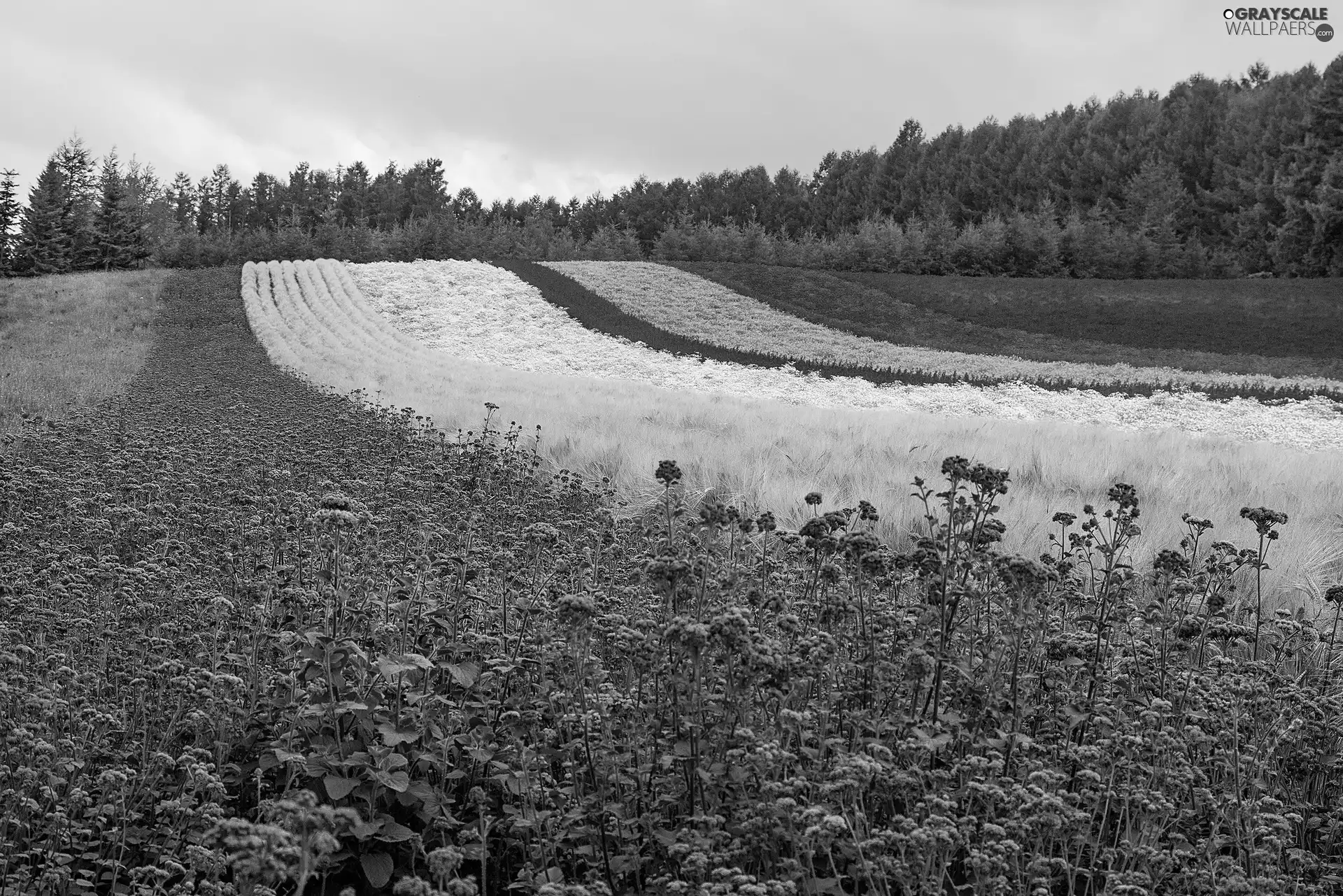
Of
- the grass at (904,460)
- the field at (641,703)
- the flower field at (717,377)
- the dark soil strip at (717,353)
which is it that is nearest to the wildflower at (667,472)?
the field at (641,703)

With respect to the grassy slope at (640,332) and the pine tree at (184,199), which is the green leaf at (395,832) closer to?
the grassy slope at (640,332)

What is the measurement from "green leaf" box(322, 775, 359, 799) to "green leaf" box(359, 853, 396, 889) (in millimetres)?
214

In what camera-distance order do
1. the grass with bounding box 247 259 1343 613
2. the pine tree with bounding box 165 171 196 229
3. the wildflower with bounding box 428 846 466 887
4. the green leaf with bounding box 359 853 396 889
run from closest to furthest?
1. the wildflower with bounding box 428 846 466 887
2. the green leaf with bounding box 359 853 396 889
3. the grass with bounding box 247 259 1343 613
4. the pine tree with bounding box 165 171 196 229

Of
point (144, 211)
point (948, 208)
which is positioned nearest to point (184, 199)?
point (144, 211)

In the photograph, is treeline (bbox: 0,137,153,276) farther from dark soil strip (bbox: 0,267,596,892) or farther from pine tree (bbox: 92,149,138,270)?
dark soil strip (bbox: 0,267,596,892)

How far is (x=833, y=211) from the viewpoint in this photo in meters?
95.9

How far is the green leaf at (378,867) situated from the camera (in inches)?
124

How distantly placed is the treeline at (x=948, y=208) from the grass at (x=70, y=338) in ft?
58.8

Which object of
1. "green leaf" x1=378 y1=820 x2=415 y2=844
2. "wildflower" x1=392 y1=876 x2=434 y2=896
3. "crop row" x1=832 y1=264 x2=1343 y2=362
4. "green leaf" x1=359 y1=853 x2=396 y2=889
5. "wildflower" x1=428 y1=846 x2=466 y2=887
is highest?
"crop row" x1=832 y1=264 x2=1343 y2=362

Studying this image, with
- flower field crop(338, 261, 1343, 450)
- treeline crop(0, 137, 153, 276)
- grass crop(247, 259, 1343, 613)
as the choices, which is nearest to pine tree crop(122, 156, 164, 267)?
treeline crop(0, 137, 153, 276)

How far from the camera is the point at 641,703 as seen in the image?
151 inches

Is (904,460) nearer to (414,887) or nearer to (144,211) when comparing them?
(414,887)

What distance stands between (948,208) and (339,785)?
88.9 meters

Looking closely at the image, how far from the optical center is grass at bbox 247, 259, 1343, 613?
7594mm
